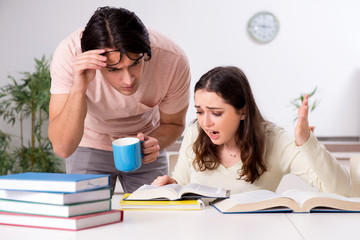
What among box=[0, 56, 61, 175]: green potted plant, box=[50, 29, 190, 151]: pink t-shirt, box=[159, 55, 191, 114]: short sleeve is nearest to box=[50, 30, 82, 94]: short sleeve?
box=[50, 29, 190, 151]: pink t-shirt

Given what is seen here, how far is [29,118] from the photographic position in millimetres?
4574

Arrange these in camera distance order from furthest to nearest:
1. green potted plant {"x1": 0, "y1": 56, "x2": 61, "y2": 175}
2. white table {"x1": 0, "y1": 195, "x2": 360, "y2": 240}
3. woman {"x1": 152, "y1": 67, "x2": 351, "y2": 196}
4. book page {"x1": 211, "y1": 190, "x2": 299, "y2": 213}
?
green potted plant {"x1": 0, "y1": 56, "x2": 61, "y2": 175} < woman {"x1": 152, "y1": 67, "x2": 351, "y2": 196} < book page {"x1": 211, "y1": 190, "x2": 299, "y2": 213} < white table {"x1": 0, "y1": 195, "x2": 360, "y2": 240}

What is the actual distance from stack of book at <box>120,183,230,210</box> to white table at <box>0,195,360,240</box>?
5 centimetres

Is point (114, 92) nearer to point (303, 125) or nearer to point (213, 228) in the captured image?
point (303, 125)

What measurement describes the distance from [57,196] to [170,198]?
406 millimetres

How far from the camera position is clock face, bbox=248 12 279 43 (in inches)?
170

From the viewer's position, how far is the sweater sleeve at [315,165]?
1662 millimetres

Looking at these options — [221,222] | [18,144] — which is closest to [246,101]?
[221,222]

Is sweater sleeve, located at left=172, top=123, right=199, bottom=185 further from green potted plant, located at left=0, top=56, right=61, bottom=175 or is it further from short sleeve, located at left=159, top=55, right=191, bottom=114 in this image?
green potted plant, located at left=0, top=56, right=61, bottom=175

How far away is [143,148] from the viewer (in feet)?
5.58

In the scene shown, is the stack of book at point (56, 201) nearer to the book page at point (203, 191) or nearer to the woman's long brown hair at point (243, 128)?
the book page at point (203, 191)

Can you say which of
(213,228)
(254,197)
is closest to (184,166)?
(254,197)

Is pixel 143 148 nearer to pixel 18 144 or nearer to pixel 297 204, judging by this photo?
pixel 297 204

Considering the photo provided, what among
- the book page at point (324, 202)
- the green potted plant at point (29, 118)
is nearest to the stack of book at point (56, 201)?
the book page at point (324, 202)
